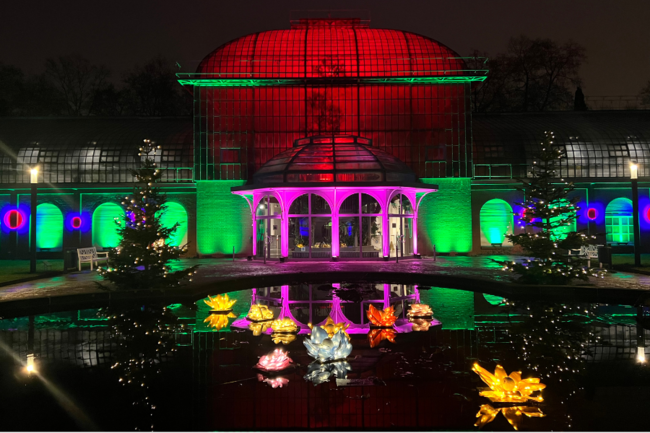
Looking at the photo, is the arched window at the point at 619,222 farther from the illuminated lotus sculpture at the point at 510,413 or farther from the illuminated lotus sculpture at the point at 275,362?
the illuminated lotus sculpture at the point at 275,362

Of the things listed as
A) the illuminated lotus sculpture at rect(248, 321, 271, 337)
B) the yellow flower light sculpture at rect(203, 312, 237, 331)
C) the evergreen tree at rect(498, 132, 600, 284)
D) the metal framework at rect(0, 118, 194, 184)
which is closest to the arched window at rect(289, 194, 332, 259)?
the metal framework at rect(0, 118, 194, 184)

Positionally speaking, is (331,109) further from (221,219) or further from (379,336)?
(379,336)

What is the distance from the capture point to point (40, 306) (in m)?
13.8

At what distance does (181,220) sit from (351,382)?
24.6 metres

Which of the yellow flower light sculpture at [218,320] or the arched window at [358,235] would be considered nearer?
the yellow flower light sculpture at [218,320]

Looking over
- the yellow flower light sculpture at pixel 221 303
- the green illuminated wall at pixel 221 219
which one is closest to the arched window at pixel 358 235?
the green illuminated wall at pixel 221 219

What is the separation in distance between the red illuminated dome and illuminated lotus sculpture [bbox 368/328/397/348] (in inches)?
844

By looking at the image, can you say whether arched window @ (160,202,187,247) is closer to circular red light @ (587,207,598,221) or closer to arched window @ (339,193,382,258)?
arched window @ (339,193,382,258)

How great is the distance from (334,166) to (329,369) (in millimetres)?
17993

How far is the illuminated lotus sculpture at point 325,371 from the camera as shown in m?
7.79

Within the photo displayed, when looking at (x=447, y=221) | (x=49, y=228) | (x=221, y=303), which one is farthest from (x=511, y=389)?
(x=49, y=228)

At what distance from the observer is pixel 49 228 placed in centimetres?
3100

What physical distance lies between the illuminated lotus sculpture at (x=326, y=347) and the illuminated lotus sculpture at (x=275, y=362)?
53cm

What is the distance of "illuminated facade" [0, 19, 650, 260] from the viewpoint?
2964cm
